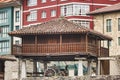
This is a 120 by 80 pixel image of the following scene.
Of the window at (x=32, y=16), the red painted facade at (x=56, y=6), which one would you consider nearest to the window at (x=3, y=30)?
the red painted facade at (x=56, y=6)

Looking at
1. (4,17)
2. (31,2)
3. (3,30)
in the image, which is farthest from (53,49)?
(4,17)

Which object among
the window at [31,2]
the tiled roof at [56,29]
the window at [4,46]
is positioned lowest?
the window at [4,46]

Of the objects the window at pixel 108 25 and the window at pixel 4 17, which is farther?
the window at pixel 4 17

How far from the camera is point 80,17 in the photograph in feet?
279

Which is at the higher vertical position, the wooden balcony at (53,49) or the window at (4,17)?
the window at (4,17)

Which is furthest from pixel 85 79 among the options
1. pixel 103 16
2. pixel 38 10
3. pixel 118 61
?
pixel 38 10

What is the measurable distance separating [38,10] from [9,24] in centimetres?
657

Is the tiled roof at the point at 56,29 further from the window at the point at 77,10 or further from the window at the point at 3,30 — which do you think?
the window at the point at 3,30

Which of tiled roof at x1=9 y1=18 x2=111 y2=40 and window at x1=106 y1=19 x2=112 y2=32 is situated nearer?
Result: tiled roof at x1=9 y1=18 x2=111 y2=40

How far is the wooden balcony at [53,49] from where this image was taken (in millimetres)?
52062

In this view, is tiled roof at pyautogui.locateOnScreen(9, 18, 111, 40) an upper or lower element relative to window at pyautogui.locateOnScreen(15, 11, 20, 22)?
lower

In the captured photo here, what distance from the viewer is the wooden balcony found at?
52.1 metres

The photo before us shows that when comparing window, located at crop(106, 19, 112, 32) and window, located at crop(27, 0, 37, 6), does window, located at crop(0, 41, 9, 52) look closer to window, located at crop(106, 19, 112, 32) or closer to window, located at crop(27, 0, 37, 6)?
window, located at crop(27, 0, 37, 6)

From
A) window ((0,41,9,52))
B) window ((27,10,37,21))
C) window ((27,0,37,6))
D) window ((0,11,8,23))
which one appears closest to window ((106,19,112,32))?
window ((27,10,37,21))
